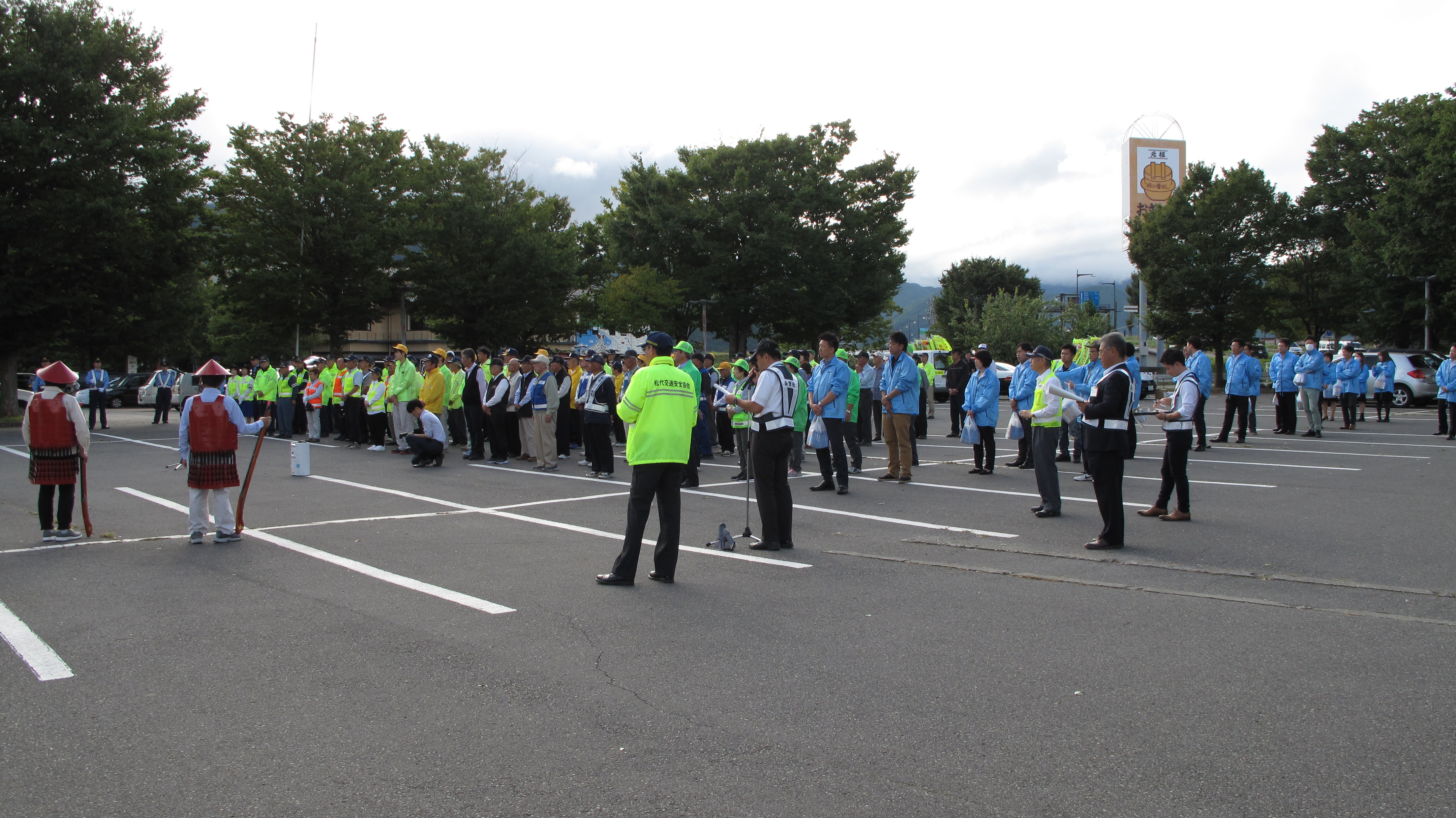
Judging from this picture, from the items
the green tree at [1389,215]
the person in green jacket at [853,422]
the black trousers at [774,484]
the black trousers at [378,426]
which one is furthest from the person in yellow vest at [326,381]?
the green tree at [1389,215]

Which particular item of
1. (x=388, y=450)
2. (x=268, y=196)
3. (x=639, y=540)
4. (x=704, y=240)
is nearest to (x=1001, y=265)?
(x=704, y=240)

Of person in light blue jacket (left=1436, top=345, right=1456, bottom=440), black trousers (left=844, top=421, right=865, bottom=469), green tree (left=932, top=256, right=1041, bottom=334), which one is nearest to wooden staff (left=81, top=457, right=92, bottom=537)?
black trousers (left=844, top=421, right=865, bottom=469)

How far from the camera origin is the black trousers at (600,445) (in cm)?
1358

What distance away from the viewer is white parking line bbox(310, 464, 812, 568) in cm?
791

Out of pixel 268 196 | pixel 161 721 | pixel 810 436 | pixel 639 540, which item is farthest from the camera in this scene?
pixel 268 196

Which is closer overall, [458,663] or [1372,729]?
[1372,729]

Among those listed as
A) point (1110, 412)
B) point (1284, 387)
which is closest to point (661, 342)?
point (1110, 412)

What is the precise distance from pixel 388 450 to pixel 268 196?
82.6 feet

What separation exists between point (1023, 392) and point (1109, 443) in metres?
6.06

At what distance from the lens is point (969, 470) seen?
14.1m

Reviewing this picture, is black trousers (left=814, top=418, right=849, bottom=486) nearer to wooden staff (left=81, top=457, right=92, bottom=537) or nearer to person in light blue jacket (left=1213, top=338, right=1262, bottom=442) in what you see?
wooden staff (left=81, top=457, right=92, bottom=537)

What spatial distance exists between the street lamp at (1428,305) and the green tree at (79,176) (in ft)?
150

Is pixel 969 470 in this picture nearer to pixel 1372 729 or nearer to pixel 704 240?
pixel 1372 729

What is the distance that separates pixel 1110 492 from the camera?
8125 millimetres
